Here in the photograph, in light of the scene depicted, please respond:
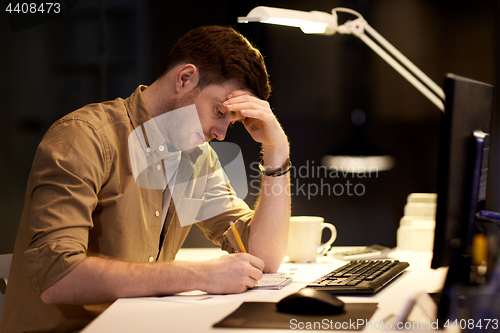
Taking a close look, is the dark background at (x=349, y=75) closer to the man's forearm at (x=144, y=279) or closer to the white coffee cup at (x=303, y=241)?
the white coffee cup at (x=303, y=241)

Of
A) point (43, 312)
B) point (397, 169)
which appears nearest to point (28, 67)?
point (43, 312)

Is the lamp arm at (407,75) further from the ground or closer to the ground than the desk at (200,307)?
further from the ground

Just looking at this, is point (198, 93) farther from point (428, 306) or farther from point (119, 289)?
point (428, 306)

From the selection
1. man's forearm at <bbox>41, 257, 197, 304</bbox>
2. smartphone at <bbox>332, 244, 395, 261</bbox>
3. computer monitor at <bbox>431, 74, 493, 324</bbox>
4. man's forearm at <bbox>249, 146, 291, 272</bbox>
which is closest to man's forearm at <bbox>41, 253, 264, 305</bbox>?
man's forearm at <bbox>41, 257, 197, 304</bbox>

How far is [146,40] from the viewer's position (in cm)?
166

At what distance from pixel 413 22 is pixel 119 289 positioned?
1.61 m

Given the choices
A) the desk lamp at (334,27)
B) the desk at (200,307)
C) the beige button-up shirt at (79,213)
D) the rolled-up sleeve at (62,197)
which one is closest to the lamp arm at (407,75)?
the desk lamp at (334,27)

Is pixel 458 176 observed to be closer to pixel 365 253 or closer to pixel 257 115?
pixel 257 115

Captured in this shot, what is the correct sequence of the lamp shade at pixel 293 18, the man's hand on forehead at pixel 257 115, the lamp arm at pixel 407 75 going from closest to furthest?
the man's hand on forehead at pixel 257 115, the lamp shade at pixel 293 18, the lamp arm at pixel 407 75

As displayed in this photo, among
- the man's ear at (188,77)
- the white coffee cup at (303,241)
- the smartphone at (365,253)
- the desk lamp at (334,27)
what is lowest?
the smartphone at (365,253)

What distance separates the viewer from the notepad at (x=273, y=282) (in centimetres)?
94

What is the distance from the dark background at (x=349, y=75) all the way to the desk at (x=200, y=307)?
76 centimetres

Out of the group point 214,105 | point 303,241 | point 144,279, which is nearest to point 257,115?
point 214,105

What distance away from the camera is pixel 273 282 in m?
0.98
